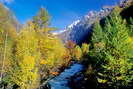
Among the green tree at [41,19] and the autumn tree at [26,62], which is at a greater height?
the green tree at [41,19]

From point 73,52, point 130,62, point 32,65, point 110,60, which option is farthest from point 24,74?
point 73,52

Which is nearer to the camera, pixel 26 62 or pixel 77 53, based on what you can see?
pixel 26 62

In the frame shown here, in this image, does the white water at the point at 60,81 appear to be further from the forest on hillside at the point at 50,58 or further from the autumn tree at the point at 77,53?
the autumn tree at the point at 77,53

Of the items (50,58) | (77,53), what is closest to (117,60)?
(50,58)

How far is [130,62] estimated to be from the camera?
2434 cm

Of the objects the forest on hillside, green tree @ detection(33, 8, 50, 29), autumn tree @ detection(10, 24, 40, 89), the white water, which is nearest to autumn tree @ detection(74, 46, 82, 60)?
the white water

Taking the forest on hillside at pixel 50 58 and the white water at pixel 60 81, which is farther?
the white water at pixel 60 81

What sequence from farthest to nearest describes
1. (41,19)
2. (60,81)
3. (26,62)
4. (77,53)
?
1. (77,53)
2. (60,81)
3. (41,19)
4. (26,62)

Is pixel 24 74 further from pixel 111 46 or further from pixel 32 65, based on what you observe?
pixel 111 46

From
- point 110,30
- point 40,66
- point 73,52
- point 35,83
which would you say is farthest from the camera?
point 73,52

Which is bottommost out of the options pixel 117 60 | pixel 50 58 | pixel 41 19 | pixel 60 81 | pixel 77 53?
pixel 60 81

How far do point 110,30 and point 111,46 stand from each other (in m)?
2.40

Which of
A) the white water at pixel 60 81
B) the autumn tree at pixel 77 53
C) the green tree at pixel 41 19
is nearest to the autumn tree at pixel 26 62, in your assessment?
the green tree at pixel 41 19

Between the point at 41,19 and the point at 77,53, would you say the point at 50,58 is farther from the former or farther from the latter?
the point at 77,53
